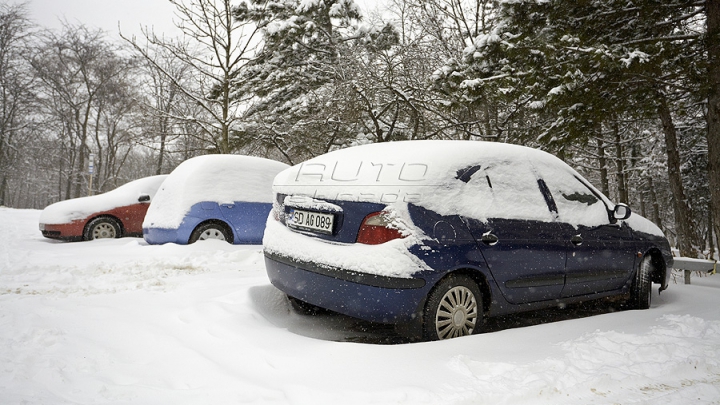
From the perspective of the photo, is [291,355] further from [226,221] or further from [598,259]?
[226,221]

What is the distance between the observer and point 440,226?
116 inches

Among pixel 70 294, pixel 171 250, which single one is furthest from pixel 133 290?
pixel 171 250

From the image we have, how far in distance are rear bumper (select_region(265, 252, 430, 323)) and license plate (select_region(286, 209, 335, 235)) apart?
277mm

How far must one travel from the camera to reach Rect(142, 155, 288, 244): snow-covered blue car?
652 cm

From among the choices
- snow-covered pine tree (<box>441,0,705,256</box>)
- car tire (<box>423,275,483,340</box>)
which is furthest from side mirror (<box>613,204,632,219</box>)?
snow-covered pine tree (<box>441,0,705,256</box>)

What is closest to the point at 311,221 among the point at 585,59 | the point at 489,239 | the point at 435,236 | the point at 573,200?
the point at 435,236

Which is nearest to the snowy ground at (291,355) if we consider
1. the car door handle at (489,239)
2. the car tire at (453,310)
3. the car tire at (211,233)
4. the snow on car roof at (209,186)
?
the car tire at (453,310)

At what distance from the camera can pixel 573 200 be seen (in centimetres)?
404

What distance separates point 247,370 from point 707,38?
8738mm

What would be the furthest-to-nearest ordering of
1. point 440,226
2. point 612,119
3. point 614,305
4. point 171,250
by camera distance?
point 612,119 < point 171,250 < point 614,305 < point 440,226

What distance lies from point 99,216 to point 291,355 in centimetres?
786

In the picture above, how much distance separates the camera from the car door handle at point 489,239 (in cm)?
317

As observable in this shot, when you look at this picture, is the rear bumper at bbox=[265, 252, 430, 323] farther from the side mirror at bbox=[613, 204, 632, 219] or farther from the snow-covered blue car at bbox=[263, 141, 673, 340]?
the side mirror at bbox=[613, 204, 632, 219]

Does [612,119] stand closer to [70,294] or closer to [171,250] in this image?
[171,250]
